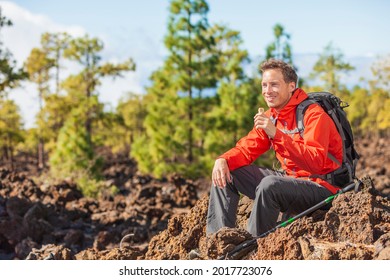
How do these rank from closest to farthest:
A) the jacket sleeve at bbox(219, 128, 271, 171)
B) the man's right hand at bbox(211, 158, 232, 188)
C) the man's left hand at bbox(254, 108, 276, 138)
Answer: the man's left hand at bbox(254, 108, 276, 138) < the man's right hand at bbox(211, 158, 232, 188) < the jacket sleeve at bbox(219, 128, 271, 171)

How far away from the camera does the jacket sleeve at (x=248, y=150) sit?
16.4 feet

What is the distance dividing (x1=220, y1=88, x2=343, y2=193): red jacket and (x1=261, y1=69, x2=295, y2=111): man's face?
2.3 inches

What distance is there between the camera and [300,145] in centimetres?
454

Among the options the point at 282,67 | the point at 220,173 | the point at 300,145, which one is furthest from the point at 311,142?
the point at 220,173

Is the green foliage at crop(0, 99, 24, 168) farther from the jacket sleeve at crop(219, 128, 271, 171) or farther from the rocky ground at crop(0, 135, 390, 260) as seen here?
the jacket sleeve at crop(219, 128, 271, 171)

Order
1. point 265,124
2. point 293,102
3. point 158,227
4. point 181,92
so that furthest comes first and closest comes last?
point 181,92 < point 158,227 < point 293,102 < point 265,124

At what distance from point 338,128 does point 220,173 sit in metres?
1.01

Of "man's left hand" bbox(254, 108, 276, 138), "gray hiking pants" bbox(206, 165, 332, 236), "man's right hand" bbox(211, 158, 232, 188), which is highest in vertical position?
"man's left hand" bbox(254, 108, 276, 138)

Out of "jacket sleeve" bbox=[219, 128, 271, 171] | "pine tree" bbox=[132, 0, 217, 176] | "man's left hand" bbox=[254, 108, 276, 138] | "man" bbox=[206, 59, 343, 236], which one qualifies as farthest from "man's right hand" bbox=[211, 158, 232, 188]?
"pine tree" bbox=[132, 0, 217, 176]

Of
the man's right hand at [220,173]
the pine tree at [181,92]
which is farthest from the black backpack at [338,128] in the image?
the pine tree at [181,92]

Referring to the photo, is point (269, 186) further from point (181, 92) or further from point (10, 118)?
point (10, 118)

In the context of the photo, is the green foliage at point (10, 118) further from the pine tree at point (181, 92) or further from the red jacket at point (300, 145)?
the red jacket at point (300, 145)

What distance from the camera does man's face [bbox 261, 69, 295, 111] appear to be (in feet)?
15.6

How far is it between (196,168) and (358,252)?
68.4 ft
